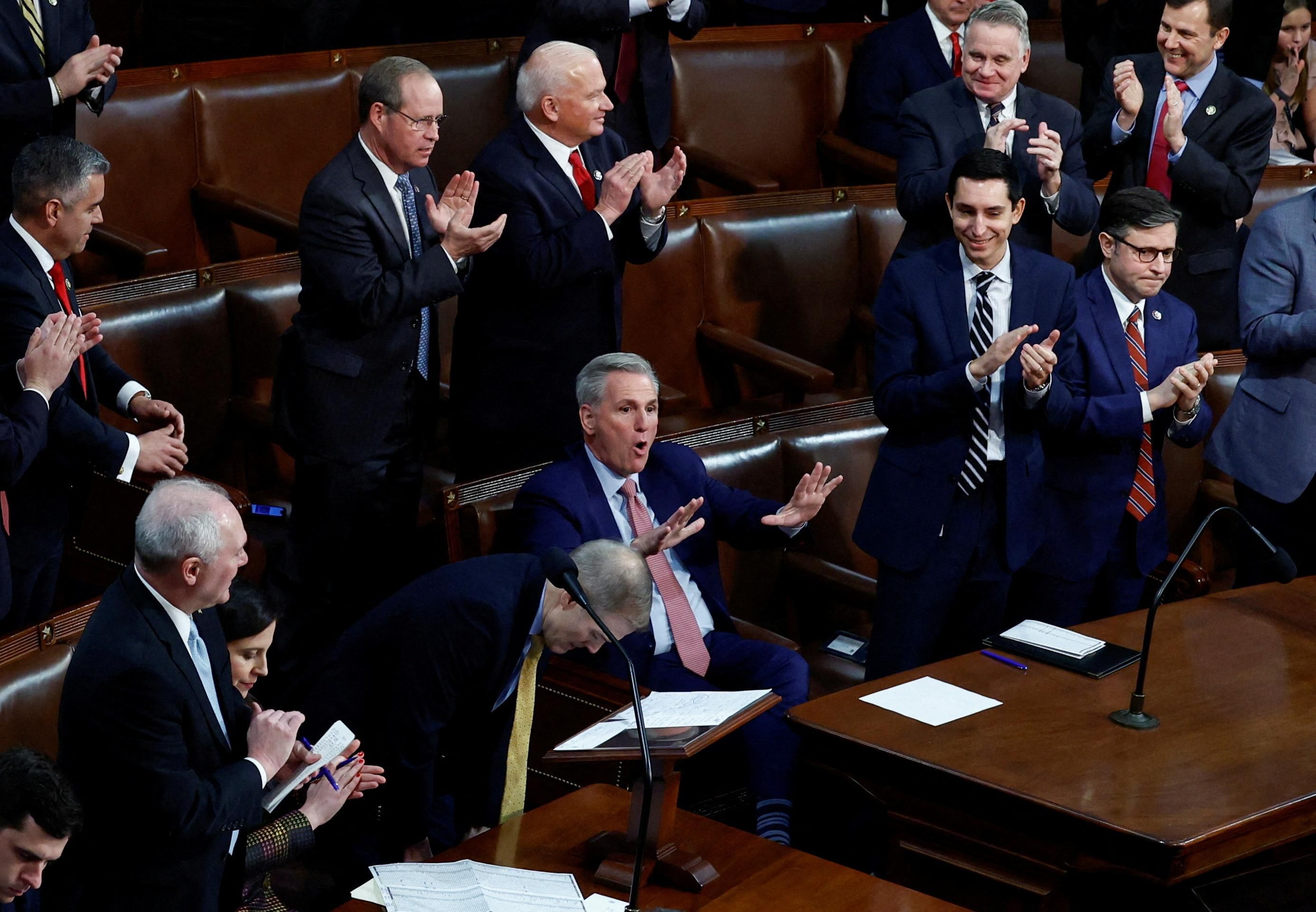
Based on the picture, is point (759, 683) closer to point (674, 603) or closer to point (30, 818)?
point (674, 603)

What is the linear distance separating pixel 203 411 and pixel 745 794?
1.54m

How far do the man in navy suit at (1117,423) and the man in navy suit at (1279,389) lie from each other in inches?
7.2

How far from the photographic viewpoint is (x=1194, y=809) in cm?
226

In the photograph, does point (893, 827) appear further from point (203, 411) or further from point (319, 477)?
Result: point (203, 411)

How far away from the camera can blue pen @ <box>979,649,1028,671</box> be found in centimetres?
277

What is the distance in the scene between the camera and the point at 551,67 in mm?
3262

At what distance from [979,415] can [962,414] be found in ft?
0.11

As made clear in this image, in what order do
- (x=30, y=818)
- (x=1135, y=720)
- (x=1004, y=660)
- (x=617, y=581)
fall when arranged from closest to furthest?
(x=30, y=818), (x=1135, y=720), (x=617, y=581), (x=1004, y=660)

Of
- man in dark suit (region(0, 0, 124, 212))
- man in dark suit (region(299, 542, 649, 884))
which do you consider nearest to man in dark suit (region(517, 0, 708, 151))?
man in dark suit (region(0, 0, 124, 212))

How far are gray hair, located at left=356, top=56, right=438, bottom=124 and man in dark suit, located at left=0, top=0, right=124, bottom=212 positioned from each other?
1.64ft

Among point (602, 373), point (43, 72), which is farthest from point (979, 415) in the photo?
point (43, 72)

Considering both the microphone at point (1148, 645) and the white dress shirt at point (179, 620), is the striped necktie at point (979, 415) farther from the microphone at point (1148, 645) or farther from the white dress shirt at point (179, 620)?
the white dress shirt at point (179, 620)

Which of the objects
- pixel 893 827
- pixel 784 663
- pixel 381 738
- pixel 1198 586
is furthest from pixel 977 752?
pixel 1198 586

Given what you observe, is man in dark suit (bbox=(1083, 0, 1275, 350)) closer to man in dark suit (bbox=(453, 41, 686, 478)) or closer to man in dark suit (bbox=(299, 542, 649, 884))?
man in dark suit (bbox=(453, 41, 686, 478))
